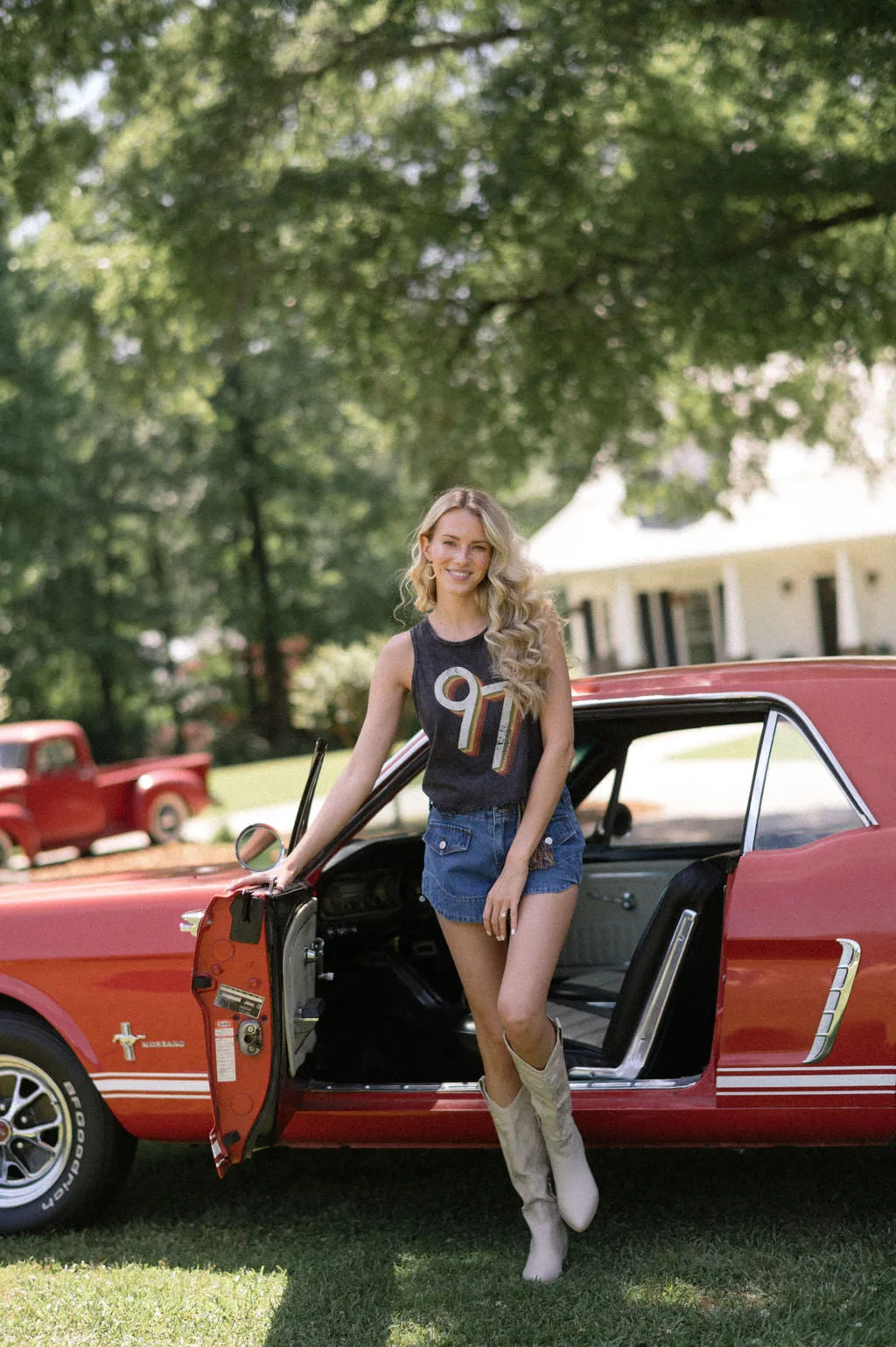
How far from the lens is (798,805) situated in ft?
14.1

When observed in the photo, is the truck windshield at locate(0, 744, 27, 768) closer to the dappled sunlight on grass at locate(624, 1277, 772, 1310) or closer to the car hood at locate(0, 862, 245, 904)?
the car hood at locate(0, 862, 245, 904)

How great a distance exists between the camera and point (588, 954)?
530 centimetres

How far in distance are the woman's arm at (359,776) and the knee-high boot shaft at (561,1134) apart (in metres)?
0.72

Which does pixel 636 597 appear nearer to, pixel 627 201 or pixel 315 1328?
pixel 627 201

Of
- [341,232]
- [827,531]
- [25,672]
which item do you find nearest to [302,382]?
[25,672]

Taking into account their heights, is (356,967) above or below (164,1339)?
above

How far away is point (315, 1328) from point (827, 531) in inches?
956

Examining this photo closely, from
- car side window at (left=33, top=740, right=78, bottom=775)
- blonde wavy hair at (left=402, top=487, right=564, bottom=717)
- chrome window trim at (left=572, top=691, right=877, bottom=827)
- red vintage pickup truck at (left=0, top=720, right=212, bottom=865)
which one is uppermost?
blonde wavy hair at (left=402, top=487, right=564, bottom=717)

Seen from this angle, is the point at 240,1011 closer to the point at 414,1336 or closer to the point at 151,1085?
the point at 151,1085

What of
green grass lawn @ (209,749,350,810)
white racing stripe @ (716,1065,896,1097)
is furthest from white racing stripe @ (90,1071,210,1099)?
green grass lawn @ (209,749,350,810)

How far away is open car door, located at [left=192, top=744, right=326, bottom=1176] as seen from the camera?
12.5 ft

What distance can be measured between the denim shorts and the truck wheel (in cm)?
1302

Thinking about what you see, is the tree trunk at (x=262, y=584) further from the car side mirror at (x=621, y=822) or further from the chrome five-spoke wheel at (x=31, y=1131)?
the chrome five-spoke wheel at (x=31, y=1131)

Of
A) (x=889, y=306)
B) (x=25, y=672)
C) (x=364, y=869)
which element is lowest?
(x=25, y=672)
